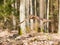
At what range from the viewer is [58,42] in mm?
6430

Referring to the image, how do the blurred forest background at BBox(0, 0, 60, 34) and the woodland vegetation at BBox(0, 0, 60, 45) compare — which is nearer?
the woodland vegetation at BBox(0, 0, 60, 45)

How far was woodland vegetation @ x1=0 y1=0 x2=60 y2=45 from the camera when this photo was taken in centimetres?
693

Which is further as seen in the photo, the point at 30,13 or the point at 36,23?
the point at 30,13

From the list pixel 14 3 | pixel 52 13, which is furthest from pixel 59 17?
pixel 14 3

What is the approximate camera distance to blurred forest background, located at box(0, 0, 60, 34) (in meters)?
7.74

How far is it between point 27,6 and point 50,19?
1291mm

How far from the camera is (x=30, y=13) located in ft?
28.4

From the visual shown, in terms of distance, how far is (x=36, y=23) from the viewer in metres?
8.31

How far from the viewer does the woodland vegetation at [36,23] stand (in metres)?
6.93

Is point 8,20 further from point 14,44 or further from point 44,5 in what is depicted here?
point 14,44

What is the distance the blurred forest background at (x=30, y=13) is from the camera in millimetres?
7739

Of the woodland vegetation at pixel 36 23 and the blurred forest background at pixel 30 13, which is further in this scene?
the blurred forest background at pixel 30 13

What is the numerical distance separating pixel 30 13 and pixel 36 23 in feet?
1.82

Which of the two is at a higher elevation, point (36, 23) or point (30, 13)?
point (30, 13)
